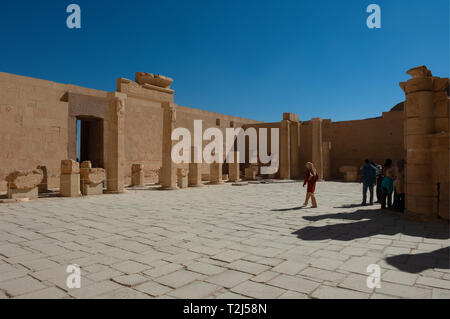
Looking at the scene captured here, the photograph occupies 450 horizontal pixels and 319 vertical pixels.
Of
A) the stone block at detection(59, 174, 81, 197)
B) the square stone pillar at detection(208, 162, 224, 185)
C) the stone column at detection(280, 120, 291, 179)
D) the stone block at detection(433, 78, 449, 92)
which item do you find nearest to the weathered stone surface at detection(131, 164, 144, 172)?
the square stone pillar at detection(208, 162, 224, 185)

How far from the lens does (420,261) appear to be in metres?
3.82

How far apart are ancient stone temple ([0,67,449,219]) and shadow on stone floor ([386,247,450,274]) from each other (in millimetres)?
2772

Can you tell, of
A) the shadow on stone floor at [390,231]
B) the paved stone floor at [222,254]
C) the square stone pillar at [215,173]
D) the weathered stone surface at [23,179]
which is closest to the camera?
the paved stone floor at [222,254]

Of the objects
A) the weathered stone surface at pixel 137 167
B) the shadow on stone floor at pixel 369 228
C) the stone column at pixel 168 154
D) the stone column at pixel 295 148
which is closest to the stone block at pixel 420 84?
the shadow on stone floor at pixel 369 228

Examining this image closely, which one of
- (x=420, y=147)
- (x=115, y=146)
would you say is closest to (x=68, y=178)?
(x=115, y=146)

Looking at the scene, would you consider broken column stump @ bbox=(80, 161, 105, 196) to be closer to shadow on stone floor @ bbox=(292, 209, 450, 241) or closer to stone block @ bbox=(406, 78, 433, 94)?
shadow on stone floor @ bbox=(292, 209, 450, 241)

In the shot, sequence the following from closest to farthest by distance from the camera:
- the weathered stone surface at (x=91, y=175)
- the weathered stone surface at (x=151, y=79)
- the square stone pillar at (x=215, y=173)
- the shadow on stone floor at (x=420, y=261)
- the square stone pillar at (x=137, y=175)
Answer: the shadow on stone floor at (x=420, y=261), the weathered stone surface at (x=91, y=175), the weathered stone surface at (x=151, y=79), the square stone pillar at (x=137, y=175), the square stone pillar at (x=215, y=173)

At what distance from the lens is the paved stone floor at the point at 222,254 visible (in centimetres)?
299

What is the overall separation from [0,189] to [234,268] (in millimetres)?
12566

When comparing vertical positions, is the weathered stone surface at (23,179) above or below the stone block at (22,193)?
above

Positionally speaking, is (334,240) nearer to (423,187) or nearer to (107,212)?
(423,187)

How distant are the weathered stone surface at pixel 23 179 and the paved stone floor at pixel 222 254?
272 cm

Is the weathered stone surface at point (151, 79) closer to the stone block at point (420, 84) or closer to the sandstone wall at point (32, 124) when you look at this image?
the sandstone wall at point (32, 124)

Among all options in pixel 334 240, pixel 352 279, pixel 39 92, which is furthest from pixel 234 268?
pixel 39 92
